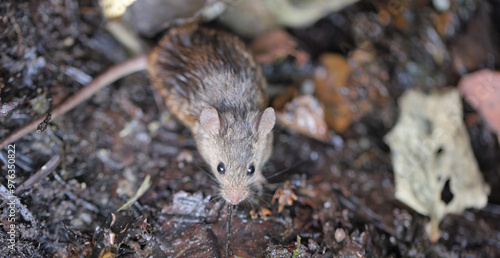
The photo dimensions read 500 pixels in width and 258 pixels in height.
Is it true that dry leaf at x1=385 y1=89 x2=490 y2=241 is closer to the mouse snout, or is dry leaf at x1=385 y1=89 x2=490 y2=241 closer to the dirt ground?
the dirt ground

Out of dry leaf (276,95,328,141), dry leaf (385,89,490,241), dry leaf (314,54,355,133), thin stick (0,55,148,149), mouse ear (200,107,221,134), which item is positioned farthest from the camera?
dry leaf (314,54,355,133)

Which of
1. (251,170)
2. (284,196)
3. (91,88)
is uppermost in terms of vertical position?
(91,88)

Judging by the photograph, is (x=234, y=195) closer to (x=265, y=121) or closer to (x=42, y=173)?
(x=265, y=121)

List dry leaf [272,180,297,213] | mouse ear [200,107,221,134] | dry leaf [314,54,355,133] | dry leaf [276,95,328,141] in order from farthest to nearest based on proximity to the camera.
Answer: dry leaf [314,54,355,133] < dry leaf [276,95,328,141] < dry leaf [272,180,297,213] < mouse ear [200,107,221,134]

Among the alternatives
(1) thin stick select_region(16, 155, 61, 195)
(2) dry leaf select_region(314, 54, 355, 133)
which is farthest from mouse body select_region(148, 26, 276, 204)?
(1) thin stick select_region(16, 155, 61, 195)

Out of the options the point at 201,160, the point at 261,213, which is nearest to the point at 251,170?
the point at 261,213

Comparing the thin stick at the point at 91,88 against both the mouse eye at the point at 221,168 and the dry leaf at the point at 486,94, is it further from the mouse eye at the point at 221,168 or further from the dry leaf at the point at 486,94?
the dry leaf at the point at 486,94
